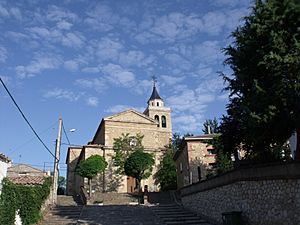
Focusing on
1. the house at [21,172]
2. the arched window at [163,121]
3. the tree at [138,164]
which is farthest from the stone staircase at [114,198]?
the arched window at [163,121]

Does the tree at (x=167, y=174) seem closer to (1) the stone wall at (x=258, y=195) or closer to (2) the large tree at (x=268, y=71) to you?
(1) the stone wall at (x=258, y=195)

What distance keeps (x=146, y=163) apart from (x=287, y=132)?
1942cm

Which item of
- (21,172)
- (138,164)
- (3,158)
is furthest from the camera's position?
(21,172)

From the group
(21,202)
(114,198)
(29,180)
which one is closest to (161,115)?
(114,198)

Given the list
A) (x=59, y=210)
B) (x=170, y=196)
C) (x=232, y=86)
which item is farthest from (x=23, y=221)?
(x=170, y=196)

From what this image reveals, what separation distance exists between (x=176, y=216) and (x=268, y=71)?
10.0 m

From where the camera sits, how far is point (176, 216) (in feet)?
60.6

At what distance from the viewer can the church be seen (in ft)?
133

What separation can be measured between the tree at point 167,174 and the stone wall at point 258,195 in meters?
22.3

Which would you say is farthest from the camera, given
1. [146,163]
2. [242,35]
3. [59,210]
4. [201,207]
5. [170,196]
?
[146,163]

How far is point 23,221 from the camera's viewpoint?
45.9ft

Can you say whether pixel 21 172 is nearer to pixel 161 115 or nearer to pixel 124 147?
pixel 124 147

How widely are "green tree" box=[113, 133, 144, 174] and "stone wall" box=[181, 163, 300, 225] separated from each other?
77.1ft

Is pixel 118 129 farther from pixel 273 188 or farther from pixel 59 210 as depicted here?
pixel 273 188
